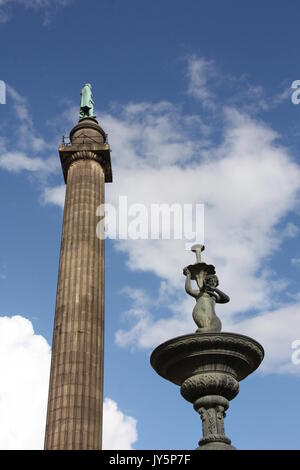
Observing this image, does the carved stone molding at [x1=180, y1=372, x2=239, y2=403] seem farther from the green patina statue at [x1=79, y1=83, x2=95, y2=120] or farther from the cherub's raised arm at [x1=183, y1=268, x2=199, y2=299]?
the green patina statue at [x1=79, y1=83, x2=95, y2=120]

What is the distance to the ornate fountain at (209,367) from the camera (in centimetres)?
1132

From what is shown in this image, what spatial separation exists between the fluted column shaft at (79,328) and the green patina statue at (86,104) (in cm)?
596

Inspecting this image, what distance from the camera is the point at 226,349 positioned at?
38.3 feet

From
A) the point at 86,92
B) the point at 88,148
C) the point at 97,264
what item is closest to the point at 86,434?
the point at 97,264

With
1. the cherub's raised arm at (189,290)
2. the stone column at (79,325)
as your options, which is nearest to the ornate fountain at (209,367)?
the cherub's raised arm at (189,290)

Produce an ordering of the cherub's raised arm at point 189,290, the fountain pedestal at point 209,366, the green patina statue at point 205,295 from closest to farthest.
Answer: the fountain pedestal at point 209,366
the green patina statue at point 205,295
the cherub's raised arm at point 189,290

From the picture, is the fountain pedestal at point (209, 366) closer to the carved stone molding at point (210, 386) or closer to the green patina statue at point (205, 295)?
the carved stone molding at point (210, 386)

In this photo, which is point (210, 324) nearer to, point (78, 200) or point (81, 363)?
point (81, 363)

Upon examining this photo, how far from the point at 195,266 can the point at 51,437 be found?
13.0 metres

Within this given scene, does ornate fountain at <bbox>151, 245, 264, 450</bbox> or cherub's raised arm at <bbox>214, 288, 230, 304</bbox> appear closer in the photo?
ornate fountain at <bbox>151, 245, 264, 450</bbox>

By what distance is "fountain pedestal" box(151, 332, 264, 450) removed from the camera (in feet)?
37.5

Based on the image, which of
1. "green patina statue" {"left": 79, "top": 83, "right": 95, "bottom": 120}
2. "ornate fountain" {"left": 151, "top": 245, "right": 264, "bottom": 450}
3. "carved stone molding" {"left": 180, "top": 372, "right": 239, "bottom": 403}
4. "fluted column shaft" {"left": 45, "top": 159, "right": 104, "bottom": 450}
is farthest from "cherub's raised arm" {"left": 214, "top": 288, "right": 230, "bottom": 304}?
"green patina statue" {"left": 79, "top": 83, "right": 95, "bottom": 120}


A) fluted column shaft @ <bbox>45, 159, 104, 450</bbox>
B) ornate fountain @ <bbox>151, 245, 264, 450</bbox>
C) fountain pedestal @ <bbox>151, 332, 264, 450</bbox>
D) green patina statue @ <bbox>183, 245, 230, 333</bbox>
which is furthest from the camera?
fluted column shaft @ <bbox>45, 159, 104, 450</bbox>

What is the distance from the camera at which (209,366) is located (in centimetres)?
1168
